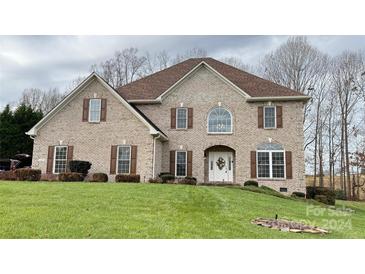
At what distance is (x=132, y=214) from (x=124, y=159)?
10.9 meters

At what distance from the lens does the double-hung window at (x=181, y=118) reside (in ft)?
72.8

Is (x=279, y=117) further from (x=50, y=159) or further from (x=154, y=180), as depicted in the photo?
(x=50, y=159)

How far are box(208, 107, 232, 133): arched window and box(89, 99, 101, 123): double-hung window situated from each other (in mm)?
7167

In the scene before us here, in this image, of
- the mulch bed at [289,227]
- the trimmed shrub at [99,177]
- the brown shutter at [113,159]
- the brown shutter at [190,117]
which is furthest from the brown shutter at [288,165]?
the mulch bed at [289,227]

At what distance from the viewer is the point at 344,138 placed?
3262 centimetres

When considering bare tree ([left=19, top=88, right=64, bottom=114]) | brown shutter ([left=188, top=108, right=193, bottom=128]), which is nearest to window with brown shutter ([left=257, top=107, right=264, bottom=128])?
brown shutter ([left=188, top=108, right=193, bottom=128])

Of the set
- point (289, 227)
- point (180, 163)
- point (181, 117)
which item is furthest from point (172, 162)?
point (289, 227)

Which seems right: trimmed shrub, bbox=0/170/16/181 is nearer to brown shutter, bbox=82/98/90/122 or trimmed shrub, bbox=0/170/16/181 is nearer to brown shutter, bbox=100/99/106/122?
brown shutter, bbox=82/98/90/122

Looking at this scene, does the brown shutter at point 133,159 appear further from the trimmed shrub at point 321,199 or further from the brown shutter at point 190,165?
the trimmed shrub at point 321,199

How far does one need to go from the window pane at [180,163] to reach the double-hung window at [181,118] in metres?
1.81

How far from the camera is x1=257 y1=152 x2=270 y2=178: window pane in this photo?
20766mm
